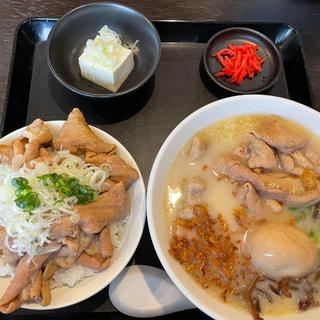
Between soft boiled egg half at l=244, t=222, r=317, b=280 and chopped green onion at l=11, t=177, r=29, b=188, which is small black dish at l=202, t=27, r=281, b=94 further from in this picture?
chopped green onion at l=11, t=177, r=29, b=188

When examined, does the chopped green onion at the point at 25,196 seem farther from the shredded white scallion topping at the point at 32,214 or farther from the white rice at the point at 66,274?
the white rice at the point at 66,274

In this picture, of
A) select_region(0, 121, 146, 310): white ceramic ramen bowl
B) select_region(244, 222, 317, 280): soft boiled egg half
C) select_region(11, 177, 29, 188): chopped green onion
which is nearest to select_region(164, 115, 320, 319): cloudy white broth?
select_region(244, 222, 317, 280): soft boiled egg half

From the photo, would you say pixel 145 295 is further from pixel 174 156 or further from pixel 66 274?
pixel 174 156

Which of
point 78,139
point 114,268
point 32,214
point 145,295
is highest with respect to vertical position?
point 78,139

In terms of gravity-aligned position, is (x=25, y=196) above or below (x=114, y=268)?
above

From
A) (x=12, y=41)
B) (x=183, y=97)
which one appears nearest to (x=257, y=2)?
(x=183, y=97)

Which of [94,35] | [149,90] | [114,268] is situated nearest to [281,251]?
[114,268]
